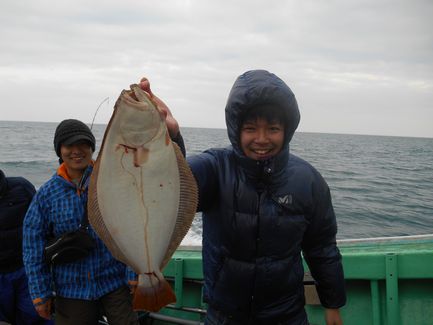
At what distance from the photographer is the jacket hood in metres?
1.82

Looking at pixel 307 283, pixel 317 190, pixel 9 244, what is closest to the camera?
pixel 317 190

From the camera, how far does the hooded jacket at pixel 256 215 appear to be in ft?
6.14

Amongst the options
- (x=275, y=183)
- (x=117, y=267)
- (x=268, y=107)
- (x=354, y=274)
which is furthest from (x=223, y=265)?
(x=354, y=274)

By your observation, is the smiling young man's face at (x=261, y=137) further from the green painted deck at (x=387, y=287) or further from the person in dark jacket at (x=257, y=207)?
the green painted deck at (x=387, y=287)

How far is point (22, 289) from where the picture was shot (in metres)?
3.23

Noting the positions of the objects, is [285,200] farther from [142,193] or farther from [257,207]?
[142,193]

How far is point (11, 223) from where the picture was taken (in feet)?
10.6

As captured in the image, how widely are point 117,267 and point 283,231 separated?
1.41 m

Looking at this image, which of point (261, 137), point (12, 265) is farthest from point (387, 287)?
point (12, 265)

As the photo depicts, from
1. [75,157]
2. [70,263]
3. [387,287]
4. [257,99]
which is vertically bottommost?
[387,287]

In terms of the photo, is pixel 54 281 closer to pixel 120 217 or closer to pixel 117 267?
Result: pixel 117 267

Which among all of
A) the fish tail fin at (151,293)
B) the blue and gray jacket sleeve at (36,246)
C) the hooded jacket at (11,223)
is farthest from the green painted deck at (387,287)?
the fish tail fin at (151,293)

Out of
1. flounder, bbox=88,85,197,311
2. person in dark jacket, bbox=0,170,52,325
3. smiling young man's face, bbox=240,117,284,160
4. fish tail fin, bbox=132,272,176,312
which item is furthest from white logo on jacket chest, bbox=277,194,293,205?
person in dark jacket, bbox=0,170,52,325

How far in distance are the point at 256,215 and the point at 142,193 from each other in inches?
24.9
